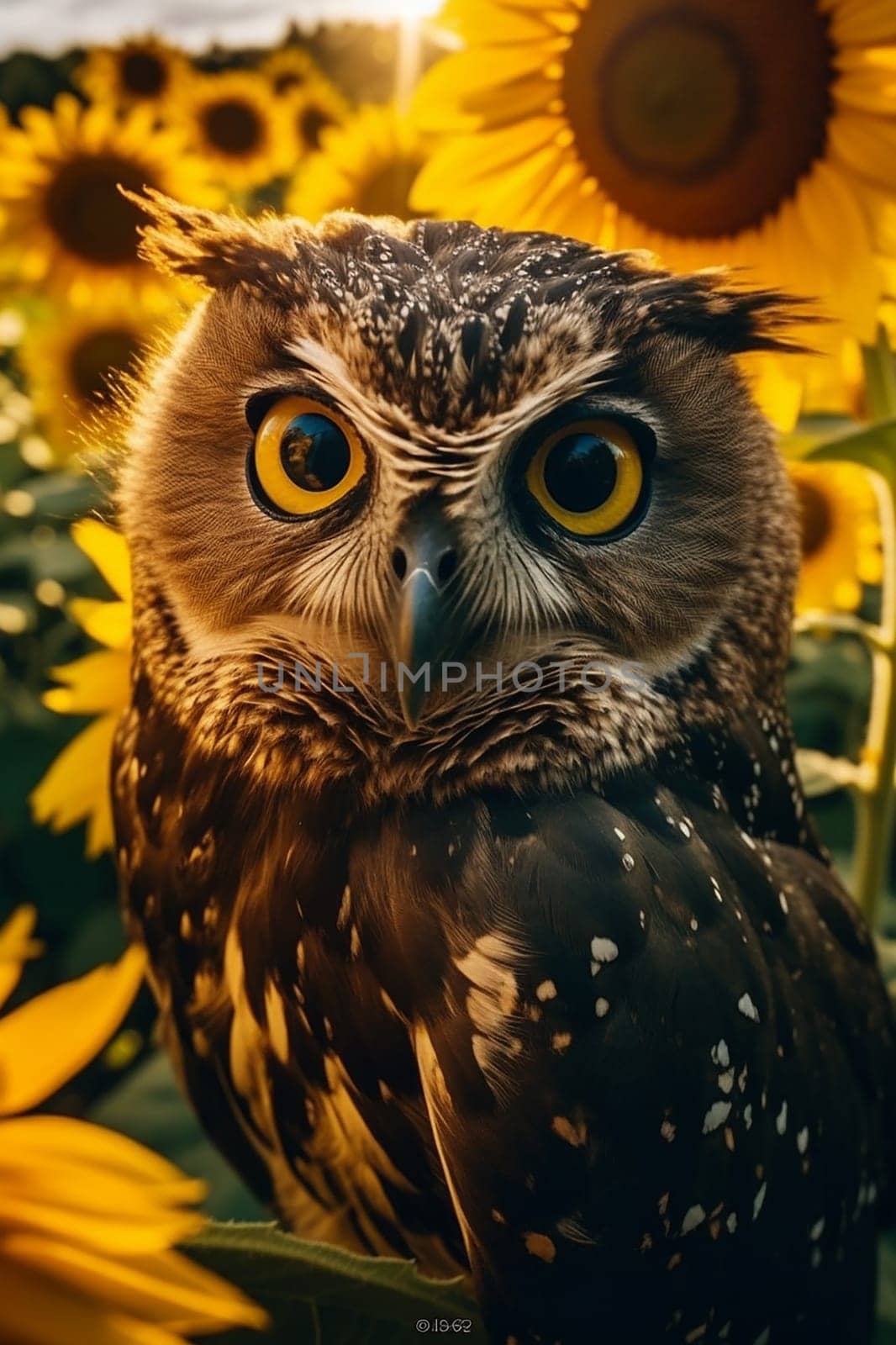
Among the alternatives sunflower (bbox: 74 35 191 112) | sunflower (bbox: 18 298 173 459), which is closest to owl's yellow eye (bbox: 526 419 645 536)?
sunflower (bbox: 18 298 173 459)

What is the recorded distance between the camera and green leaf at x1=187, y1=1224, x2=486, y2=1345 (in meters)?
0.27

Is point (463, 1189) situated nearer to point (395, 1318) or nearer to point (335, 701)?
point (395, 1318)

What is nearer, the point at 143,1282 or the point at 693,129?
the point at 143,1282

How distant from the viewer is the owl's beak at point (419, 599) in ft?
1.18

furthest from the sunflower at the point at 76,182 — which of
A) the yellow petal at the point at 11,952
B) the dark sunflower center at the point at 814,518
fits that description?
the yellow petal at the point at 11,952

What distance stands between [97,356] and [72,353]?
2.0 inches

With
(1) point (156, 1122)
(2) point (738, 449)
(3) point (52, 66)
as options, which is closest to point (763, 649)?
(2) point (738, 449)

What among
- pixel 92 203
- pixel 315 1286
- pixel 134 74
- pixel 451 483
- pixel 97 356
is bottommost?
pixel 315 1286

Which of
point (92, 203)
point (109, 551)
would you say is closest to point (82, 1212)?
point (109, 551)

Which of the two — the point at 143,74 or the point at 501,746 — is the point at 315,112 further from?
the point at 501,746

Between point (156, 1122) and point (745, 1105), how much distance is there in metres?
0.41

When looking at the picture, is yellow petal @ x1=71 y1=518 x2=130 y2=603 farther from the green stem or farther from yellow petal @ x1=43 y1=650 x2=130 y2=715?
the green stem

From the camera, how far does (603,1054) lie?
375 millimetres

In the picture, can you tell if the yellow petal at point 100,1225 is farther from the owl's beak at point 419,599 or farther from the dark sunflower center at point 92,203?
the dark sunflower center at point 92,203
